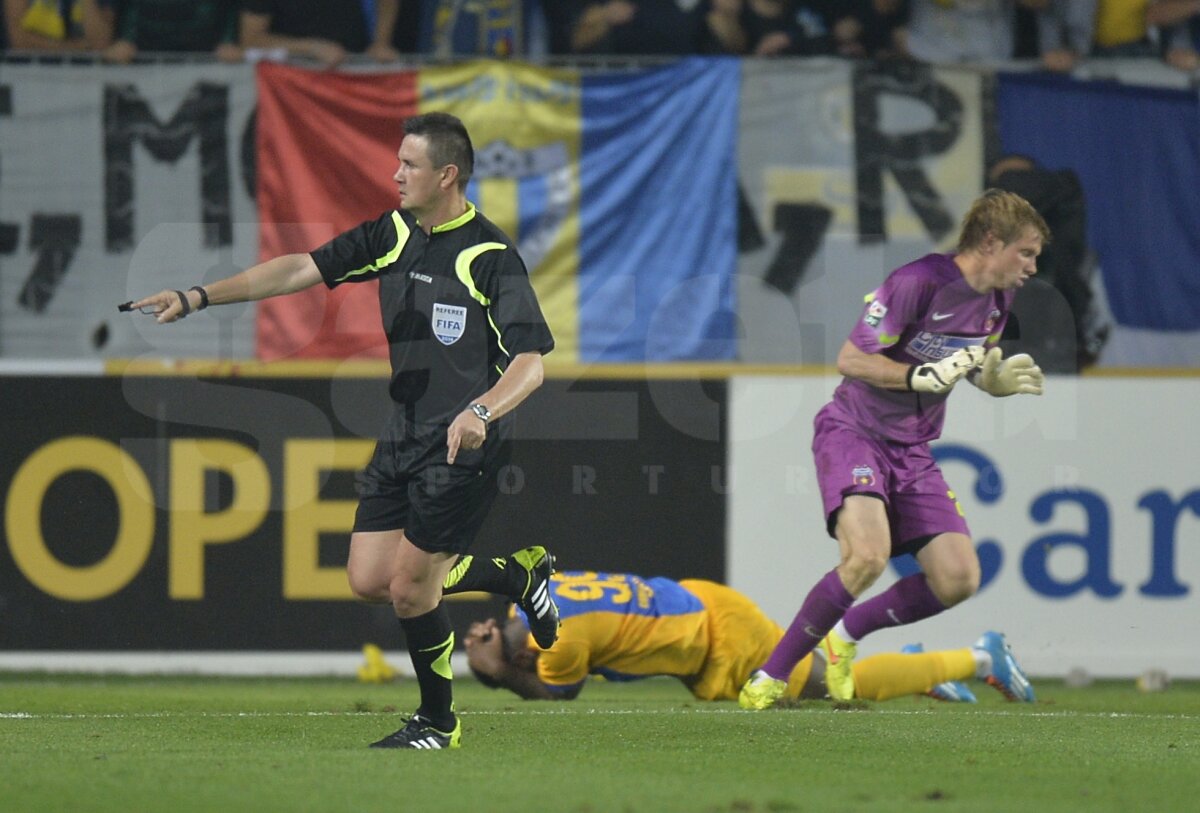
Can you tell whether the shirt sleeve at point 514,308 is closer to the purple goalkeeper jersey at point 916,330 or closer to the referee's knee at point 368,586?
the referee's knee at point 368,586

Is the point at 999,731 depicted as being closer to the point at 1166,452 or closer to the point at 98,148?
the point at 1166,452

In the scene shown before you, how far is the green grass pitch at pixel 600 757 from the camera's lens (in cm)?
490

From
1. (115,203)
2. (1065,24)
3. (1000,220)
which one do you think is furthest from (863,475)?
(1065,24)

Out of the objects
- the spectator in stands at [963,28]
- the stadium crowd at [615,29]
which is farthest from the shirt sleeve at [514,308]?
the spectator in stands at [963,28]

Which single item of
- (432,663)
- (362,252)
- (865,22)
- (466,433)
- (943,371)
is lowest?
(432,663)

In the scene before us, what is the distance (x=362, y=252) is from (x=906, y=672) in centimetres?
352

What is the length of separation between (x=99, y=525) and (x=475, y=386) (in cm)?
472

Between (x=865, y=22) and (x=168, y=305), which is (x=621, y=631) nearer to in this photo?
(x=168, y=305)

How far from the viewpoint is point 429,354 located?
6.25 m

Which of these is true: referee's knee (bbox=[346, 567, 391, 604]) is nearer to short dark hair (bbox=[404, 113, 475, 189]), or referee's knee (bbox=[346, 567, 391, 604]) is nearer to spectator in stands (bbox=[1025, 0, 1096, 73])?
short dark hair (bbox=[404, 113, 475, 189])

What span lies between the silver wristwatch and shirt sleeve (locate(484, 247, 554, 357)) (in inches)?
12.7

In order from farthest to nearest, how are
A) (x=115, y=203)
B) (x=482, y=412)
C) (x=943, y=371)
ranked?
1. (x=115, y=203)
2. (x=943, y=371)
3. (x=482, y=412)

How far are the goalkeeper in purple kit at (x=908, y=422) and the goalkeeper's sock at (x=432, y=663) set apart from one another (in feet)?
6.22

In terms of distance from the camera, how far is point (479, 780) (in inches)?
206
